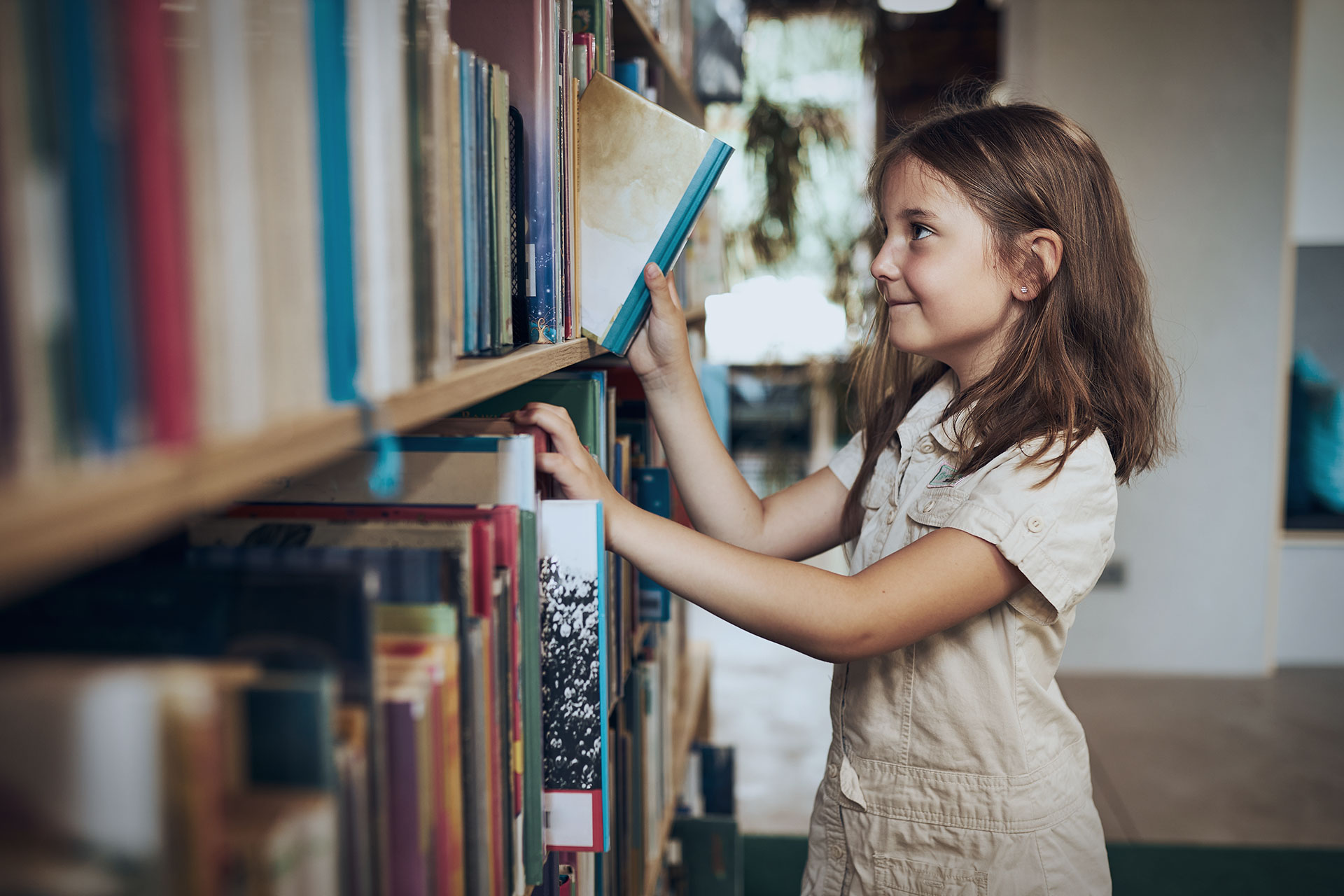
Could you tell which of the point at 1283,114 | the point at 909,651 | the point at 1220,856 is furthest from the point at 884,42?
the point at 909,651

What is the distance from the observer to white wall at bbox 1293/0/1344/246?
3.01m

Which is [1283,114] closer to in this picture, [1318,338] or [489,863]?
[1318,338]

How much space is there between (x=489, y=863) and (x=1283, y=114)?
350 centimetres

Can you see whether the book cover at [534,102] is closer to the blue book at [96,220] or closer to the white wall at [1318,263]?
the blue book at [96,220]

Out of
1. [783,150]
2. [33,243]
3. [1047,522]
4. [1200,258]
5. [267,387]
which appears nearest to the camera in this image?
[33,243]

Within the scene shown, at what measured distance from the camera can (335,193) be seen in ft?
1.47

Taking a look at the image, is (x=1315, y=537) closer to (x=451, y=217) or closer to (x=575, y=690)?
(x=575, y=690)

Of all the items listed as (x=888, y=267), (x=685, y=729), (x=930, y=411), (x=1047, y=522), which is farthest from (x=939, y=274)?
(x=685, y=729)

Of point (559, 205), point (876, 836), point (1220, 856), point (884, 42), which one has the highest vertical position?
point (884, 42)

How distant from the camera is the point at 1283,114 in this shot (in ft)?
10.3

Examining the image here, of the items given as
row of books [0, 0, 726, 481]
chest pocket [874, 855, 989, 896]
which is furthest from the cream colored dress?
row of books [0, 0, 726, 481]

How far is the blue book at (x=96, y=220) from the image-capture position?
299mm

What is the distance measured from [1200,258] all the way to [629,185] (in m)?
2.85

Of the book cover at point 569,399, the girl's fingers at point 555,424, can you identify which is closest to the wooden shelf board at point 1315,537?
the book cover at point 569,399
